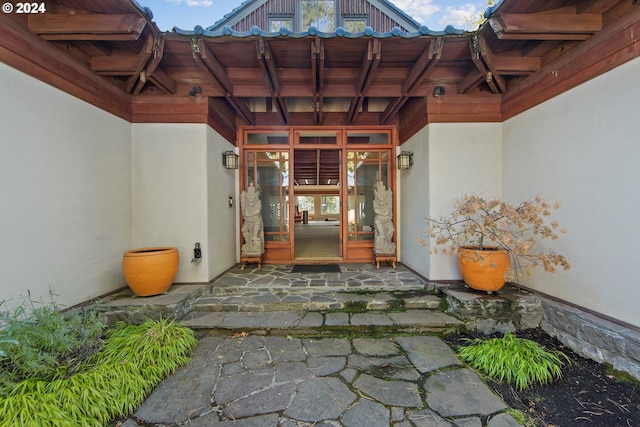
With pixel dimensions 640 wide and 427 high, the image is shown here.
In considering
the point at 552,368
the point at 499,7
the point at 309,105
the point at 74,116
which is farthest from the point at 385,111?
the point at 74,116

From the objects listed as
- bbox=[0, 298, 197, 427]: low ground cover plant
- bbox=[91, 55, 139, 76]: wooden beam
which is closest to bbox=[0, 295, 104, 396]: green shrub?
bbox=[0, 298, 197, 427]: low ground cover plant

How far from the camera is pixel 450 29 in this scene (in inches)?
103

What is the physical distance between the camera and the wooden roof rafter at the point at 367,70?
270 centimetres

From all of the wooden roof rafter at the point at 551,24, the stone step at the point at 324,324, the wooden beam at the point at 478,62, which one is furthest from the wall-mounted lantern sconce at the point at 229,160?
the wooden roof rafter at the point at 551,24

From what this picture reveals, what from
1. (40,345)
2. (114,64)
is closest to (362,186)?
(114,64)

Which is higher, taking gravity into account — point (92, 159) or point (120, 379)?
point (92, 159)

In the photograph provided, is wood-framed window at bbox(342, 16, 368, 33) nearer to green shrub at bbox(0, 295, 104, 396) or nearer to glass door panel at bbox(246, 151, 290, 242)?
glass door panel at bbox(246, 151, 290, 242)

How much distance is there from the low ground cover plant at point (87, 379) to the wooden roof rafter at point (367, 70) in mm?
3587

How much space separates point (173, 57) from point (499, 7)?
3.62 metres

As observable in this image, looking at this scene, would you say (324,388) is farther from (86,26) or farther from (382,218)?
(86,26)

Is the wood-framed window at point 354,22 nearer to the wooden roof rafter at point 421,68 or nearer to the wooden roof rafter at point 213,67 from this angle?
the wooden roof rafter at point 421,68

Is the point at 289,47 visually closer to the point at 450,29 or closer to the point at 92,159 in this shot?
the point at 450,29

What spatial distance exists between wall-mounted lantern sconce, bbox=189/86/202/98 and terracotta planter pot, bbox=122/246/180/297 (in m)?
2.19

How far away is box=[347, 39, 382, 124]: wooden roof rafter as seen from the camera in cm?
270
